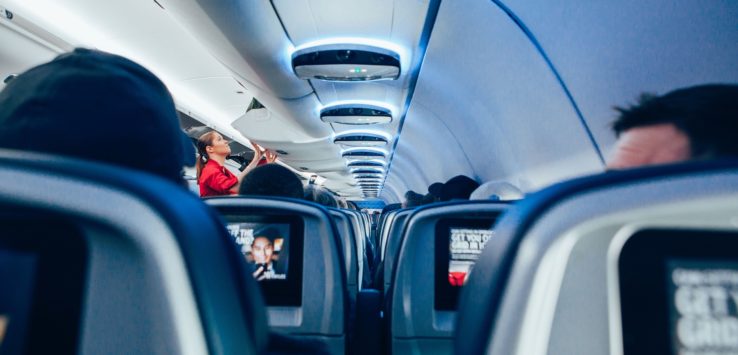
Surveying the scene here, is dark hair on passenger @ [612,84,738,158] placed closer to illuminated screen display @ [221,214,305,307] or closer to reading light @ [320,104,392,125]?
illuminated screen display @ [221,214,305,307]

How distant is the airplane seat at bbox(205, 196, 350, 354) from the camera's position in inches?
78.1

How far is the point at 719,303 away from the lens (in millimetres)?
517

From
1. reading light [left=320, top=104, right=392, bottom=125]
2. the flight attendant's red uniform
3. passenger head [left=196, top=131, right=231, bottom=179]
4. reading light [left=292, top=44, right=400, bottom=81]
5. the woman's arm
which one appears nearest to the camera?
the woman's arm

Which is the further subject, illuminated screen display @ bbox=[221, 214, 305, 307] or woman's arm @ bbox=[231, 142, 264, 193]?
woman's arm @ bbox=[231, 142, 264, 193]

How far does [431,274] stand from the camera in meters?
2.19

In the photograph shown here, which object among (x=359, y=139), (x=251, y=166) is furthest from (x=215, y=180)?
(x=359, y=139)

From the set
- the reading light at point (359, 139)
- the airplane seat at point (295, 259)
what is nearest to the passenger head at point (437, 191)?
the reading light at point (359, 139)

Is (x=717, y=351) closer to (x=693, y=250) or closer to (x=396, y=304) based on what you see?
(x=693, y=250)

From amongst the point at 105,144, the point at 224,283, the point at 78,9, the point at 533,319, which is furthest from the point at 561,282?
the point at 78,9

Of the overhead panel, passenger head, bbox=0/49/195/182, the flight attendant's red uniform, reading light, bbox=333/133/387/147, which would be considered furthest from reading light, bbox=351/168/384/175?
passenger head, bbox=0/49/195/182

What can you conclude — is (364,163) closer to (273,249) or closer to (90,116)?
(273,249)

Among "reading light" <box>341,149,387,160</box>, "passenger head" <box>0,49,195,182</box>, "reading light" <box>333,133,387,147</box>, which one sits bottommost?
"passenger head" <box>0,49,195,182</box>

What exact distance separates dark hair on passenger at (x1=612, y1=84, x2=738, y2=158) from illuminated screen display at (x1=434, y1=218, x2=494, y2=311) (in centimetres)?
96

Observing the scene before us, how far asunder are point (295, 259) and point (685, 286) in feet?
5.76
